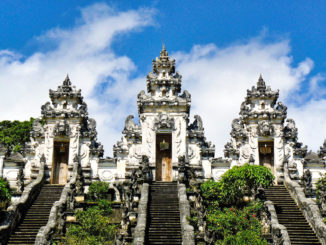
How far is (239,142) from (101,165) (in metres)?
7.48

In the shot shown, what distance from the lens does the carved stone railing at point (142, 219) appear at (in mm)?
15492

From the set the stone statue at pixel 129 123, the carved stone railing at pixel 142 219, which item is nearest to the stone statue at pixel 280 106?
the stone statue at pixel 129 123

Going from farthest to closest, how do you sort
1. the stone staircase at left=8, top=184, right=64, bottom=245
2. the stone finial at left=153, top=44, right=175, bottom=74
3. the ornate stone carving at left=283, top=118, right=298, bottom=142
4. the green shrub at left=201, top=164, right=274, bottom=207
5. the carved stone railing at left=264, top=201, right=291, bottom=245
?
the stone finial at left=153, top=44, right=175, bottom=74 → the ornate stone carving at left=283, top=118, right=298, bottom=142 → the green shrub at left=201, top=164, right=274, bottom=207 → the stone staircase at left=8, top=184, right=64, bottom=245 → the carved stone railing at left=264, top=201, right=291, bottom=245

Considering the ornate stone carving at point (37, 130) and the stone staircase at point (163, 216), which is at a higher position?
the ornate stone carving at point (37, 130)

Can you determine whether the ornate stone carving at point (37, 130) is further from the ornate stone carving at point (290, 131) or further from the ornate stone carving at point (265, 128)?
the ornate stone carving at point (290, 131)

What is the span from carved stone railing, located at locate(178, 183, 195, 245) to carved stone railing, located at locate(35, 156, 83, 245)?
4.40m

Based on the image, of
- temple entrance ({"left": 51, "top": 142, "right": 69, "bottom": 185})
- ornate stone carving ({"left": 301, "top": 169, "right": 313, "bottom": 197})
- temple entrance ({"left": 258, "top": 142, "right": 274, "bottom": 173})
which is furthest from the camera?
temple entrance ({"left": 258, "top": 142, "right": 274, "bottom": 173})

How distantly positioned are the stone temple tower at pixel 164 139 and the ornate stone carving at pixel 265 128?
279cm

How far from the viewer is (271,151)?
2522 cm

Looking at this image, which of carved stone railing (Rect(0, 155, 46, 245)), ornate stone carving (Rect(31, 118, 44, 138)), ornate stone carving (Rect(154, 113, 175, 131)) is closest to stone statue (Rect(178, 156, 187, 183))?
ornate stone carving (Rect(154, 113, 175, 131))

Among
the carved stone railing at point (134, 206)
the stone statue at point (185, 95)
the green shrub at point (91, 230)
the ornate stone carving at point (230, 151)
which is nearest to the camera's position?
the green shrub at point (91, 230)

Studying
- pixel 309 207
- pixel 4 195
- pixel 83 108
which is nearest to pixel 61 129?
pixel 83 108

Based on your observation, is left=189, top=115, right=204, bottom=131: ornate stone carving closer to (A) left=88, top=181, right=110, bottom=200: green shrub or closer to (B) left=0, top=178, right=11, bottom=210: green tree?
(A) left=88, top=181, right=110, bottom=200: green shrub

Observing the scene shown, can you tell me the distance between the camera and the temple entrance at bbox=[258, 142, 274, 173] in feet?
82.3
